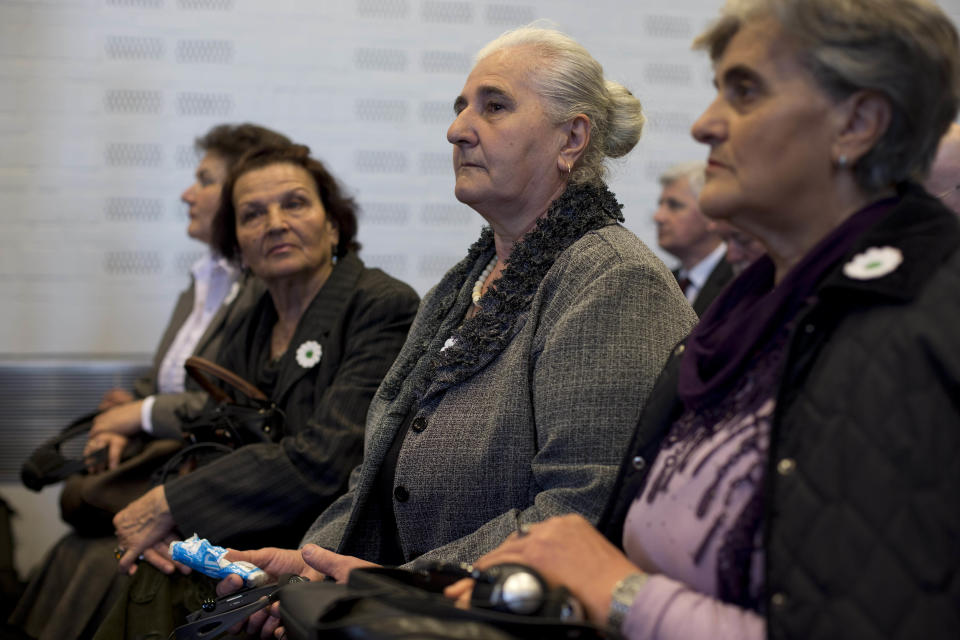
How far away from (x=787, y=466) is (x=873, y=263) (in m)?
0.28

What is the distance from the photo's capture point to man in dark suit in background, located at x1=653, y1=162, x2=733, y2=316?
507cm

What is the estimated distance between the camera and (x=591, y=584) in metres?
1.38

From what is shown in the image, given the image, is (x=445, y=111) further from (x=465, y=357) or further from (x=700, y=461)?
(x=700, y=461)

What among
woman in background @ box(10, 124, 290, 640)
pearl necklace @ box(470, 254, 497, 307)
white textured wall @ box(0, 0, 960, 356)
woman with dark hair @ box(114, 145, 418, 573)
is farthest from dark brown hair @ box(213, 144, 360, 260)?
white textured wall @ box(0, 0, 960, 356)

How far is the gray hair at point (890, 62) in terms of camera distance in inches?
51.8

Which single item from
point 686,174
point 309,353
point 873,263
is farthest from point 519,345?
point 686,174

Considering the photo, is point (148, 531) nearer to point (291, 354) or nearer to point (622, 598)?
point (291, 354)

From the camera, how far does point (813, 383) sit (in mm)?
1266

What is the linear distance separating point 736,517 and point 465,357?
0.87 m

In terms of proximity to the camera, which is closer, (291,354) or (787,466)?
(787,466)

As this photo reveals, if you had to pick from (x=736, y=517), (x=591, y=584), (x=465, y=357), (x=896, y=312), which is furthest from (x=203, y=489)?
(x=896, y=312)

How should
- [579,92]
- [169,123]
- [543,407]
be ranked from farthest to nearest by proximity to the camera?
[169,123] → [579,92] → [543,407]

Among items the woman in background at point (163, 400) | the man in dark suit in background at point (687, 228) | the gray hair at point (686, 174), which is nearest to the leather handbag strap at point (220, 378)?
the woman in background at point (163, 400)

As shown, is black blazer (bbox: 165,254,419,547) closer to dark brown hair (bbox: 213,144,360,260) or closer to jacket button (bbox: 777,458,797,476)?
dark brown hair (bbox: 213,144,360,260)
